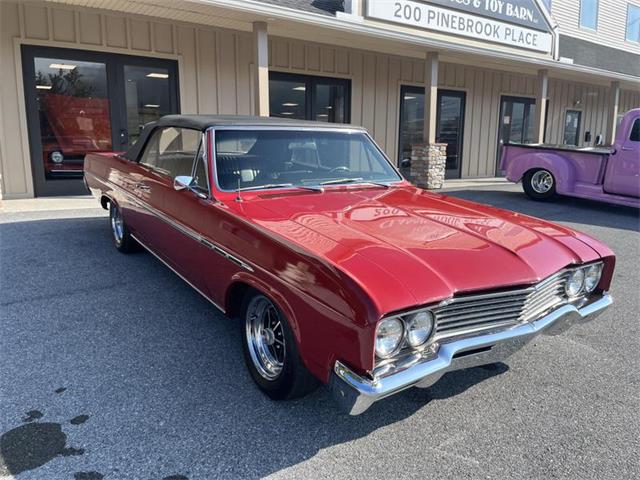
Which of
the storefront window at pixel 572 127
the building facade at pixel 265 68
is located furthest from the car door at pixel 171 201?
the storefront window at pixel 572 127

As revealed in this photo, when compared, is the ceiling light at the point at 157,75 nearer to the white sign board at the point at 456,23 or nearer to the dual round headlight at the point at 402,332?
the white sign board at the point at 456,23

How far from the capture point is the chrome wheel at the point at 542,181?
32.0 feet

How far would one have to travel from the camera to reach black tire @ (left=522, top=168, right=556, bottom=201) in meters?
9.70

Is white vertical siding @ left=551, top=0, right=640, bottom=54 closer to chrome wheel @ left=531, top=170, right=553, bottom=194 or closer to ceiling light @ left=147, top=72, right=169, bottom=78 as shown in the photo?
chrome wheel @ left=531, top=170, right=553, bottom=194

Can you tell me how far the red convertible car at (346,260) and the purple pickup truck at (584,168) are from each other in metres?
6.54

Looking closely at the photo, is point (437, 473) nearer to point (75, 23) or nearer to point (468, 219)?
point (468, 219)

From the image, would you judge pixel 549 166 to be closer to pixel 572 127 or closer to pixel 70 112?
pixel 70 112

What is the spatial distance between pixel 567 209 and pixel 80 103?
914 centimetres

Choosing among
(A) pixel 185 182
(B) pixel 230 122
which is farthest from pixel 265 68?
(A) pixel 185 182

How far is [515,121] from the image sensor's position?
15.9 meters

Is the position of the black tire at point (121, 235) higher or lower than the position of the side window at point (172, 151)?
lower

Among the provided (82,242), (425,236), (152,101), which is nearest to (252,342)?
(425,236)

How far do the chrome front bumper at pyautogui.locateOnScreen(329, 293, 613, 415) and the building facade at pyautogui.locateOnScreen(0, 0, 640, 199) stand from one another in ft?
21.4

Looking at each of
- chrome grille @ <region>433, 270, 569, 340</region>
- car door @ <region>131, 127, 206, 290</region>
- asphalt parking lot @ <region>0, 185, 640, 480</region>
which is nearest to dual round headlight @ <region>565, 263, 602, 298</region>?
chrome grille @ <region>433, 270, 569, 340</region>
